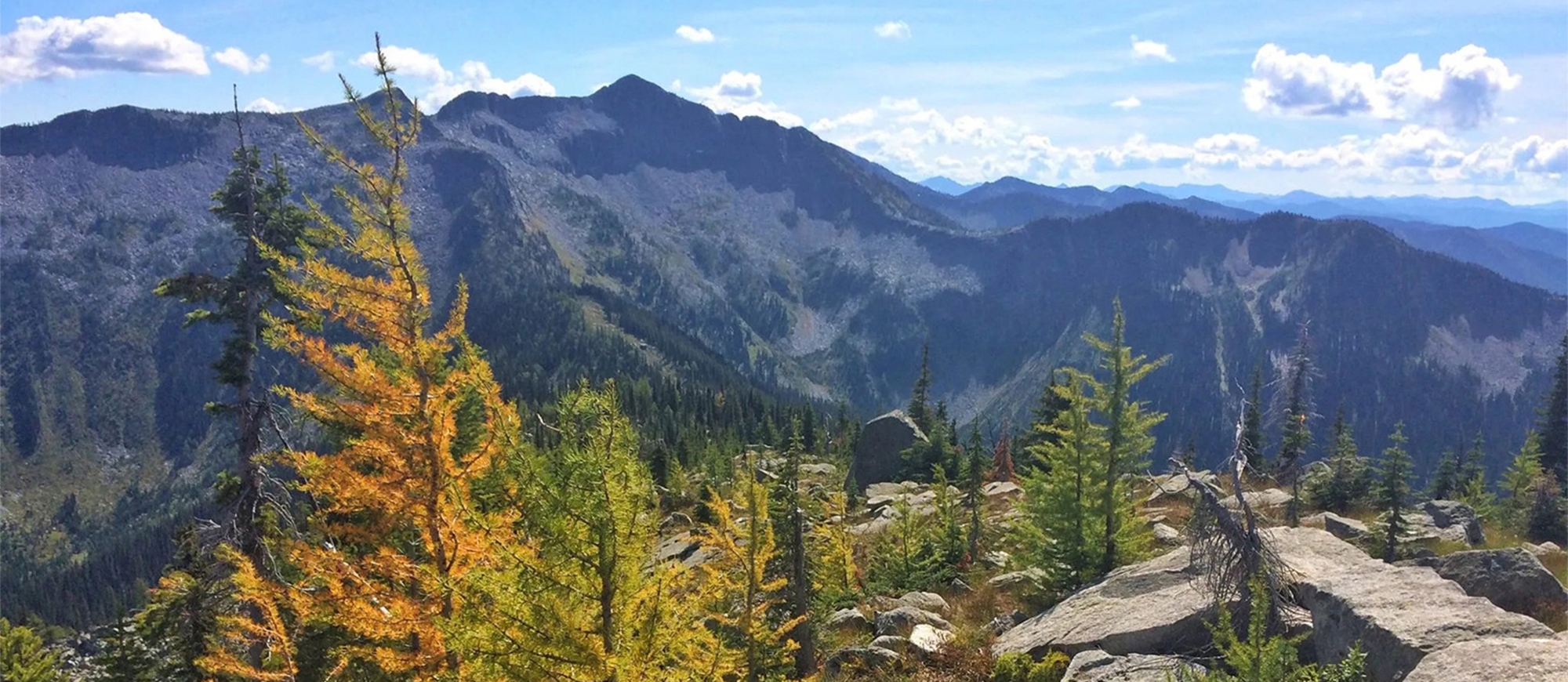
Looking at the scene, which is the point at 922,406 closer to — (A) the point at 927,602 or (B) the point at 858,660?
(A) the point at 927,602

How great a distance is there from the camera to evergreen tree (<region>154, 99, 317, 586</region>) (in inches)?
714

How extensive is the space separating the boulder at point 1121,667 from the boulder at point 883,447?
45621mm

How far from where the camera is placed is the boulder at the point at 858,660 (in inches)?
A: 753

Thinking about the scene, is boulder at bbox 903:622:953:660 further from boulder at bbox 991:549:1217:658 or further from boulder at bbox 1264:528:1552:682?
boulder at bbox 1264:528:1552:682

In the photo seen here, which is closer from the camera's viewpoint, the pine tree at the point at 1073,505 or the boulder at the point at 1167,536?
the pine tree at the point at 1073,505

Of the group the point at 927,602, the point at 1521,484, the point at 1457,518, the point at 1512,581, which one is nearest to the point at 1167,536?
the point at 927,602

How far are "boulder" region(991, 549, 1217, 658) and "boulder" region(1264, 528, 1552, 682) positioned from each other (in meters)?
2.11

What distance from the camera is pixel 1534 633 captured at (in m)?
12.2

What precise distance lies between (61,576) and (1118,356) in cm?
22103

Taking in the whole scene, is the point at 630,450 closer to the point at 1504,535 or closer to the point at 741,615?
the point at 741,615

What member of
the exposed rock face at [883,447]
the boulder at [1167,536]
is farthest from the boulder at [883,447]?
the boulder at [1167,536]

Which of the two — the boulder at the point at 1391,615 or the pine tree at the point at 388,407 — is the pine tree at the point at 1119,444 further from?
the pine tree at the point at 388,407

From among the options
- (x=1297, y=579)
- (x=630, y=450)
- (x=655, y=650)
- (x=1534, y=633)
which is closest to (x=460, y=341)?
(x=630, y=450)

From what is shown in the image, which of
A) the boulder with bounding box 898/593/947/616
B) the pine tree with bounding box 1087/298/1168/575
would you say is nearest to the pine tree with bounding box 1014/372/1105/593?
the pine tree with bounding box 1087/298/1168/575
